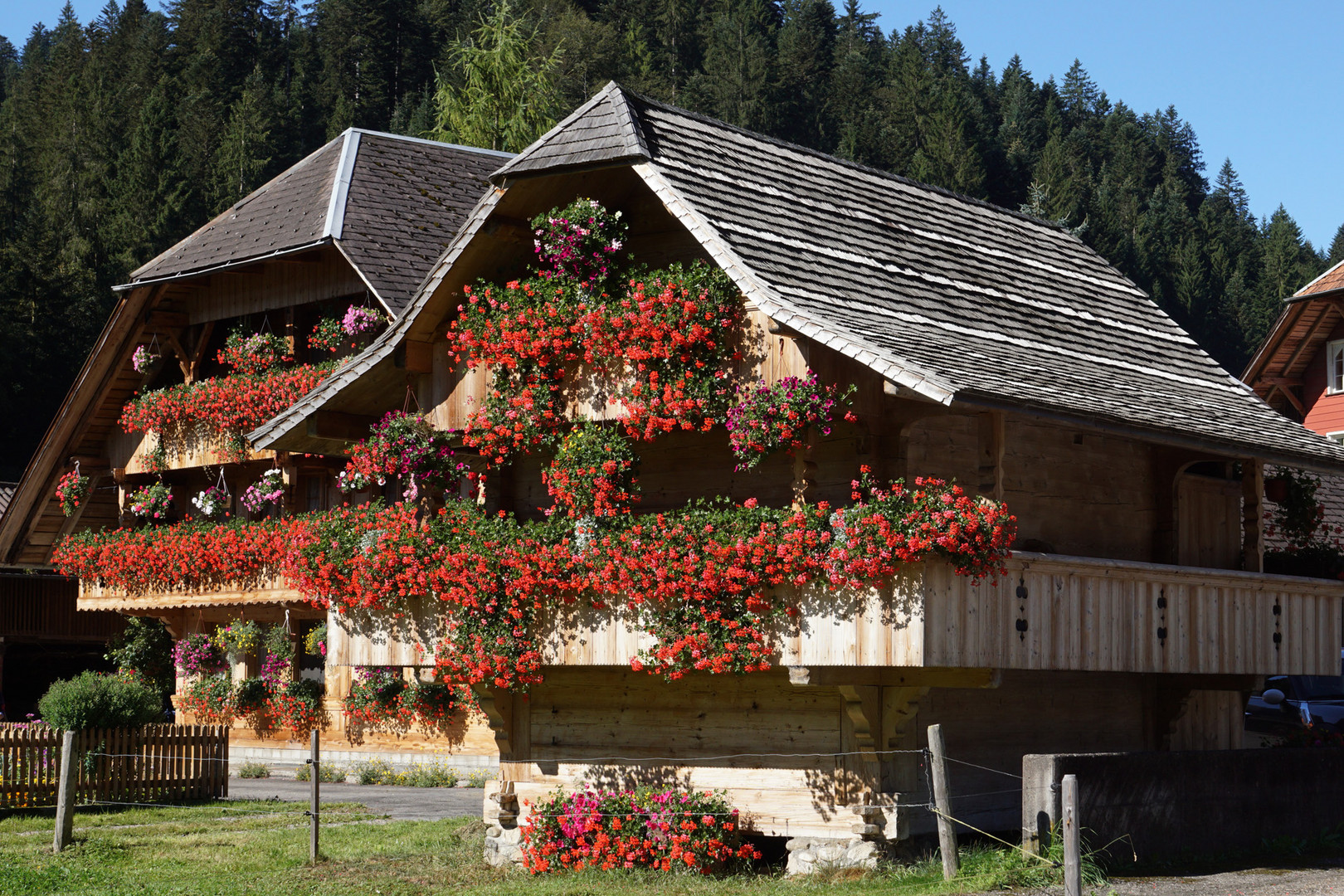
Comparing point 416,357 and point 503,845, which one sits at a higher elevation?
point 416,357

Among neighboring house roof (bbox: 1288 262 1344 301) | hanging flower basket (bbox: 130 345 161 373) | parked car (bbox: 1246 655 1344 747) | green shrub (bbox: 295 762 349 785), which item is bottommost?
green shrub (bbox: 295 762 349 785)

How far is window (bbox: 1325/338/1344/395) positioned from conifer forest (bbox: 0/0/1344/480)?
70.3 feet

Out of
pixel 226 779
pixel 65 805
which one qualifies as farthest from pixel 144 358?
pixel 65 805

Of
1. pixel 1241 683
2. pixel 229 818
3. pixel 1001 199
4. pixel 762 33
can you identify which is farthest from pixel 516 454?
pixel 762 33

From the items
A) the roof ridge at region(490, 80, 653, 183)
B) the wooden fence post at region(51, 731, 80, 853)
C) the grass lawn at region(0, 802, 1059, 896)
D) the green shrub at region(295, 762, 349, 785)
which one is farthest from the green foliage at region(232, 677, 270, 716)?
the roof ridge at region(490, 80, 653, 183)

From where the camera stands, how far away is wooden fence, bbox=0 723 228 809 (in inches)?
798

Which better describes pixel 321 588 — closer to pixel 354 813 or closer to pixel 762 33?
pixel 354 813

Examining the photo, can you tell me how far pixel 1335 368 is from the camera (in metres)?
33.8

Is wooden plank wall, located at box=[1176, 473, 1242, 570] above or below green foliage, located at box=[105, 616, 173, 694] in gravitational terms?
above

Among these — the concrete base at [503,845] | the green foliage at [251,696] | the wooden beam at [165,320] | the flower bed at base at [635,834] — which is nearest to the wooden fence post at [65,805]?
the concrete base at [503,845]

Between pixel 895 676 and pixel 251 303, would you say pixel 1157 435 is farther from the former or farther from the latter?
pixel 251 303

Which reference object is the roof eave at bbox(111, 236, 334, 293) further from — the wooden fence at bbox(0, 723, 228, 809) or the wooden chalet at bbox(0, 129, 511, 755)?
the wooden fence at bbox(0, 723, 228, 809)

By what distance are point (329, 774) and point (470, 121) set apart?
23059mm

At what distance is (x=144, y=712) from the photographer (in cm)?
2180
